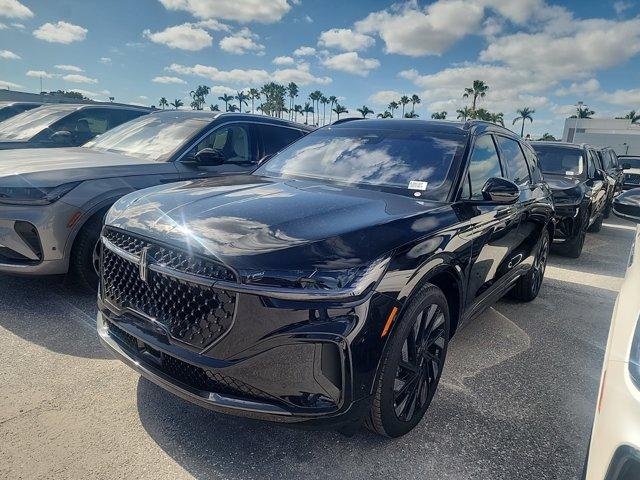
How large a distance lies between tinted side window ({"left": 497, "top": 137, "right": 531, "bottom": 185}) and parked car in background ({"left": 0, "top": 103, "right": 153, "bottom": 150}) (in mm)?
5837

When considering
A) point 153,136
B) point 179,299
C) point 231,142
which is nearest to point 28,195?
point 153,136

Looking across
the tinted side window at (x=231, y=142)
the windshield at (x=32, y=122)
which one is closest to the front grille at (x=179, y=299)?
the tinted side window at (x=231, y=142)

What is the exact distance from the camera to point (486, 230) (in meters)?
3.08

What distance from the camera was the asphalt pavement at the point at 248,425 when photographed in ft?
6.95

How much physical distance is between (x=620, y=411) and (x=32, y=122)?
27.8 ft

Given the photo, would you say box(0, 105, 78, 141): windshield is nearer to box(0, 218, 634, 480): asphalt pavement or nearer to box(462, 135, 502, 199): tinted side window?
box(0, 218, 634, 480): asphalt pavement

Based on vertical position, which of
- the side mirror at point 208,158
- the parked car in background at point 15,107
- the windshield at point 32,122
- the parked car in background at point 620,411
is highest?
the parked car in background at point 15,107

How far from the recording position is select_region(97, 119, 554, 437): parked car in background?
179 centimetres

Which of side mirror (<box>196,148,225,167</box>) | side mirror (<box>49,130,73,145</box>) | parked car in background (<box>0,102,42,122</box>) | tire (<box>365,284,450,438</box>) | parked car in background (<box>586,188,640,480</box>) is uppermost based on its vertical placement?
parked car in background (<box>0,102,42,122</box>)

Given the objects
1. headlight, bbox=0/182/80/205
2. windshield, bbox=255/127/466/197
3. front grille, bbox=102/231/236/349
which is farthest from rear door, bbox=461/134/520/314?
headlight, bbox=0/182/80/205

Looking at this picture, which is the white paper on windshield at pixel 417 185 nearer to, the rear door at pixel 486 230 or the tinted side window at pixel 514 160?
the rear door at pixel 486 230

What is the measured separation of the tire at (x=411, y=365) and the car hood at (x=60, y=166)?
10.2 ft

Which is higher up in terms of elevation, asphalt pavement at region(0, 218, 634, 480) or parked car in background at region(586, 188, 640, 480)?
parked car in background at region(586, 188, 640, 480)

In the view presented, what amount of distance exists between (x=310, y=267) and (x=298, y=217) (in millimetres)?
434
